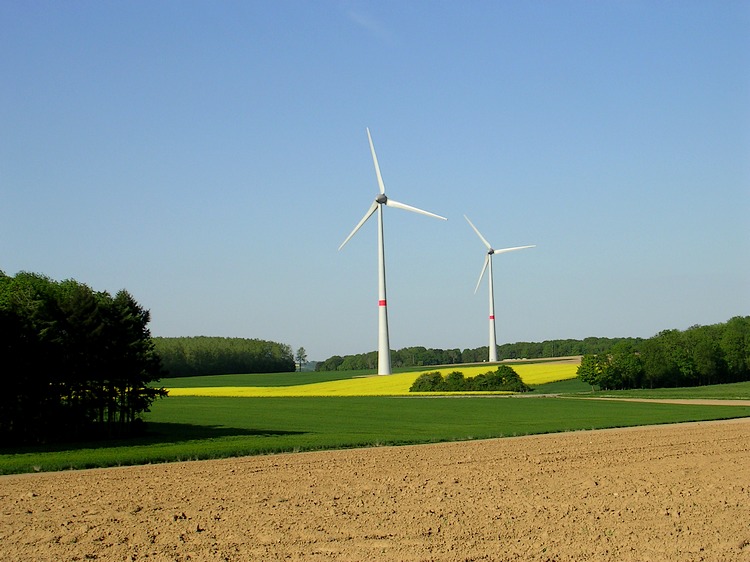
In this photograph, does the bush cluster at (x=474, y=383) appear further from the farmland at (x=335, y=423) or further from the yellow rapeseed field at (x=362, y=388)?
the farmland at (x=335, y=423)

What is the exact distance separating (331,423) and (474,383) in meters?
42.0

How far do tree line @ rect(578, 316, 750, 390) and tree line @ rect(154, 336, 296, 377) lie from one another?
8441 centimetres

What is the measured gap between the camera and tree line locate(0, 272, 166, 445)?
39.2m

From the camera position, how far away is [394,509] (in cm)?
2105

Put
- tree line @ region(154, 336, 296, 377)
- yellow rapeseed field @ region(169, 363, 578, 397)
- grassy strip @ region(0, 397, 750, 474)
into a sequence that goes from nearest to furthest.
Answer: grassy strip @ region(0, 397, 750, 474)
yellow rapeseed field @ region(169, 363, 578, 397)
tree line @ region(154, 336, 296, 377)

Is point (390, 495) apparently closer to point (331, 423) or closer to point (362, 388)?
point (331, 423)

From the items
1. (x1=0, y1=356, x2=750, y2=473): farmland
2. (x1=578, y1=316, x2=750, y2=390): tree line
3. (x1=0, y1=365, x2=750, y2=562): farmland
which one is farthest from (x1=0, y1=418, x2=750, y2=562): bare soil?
(x1=578, y1=316, x2=750, y2=390): tree line

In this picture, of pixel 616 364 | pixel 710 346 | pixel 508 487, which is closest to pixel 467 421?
pixel 508 487

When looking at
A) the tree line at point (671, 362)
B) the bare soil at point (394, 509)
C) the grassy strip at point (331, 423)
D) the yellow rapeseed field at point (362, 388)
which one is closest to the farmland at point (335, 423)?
the grassy strip at point (331, 423)

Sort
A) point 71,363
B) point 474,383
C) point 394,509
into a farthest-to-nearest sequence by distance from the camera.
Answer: point 474,383 → point 71,363 → point 394,509

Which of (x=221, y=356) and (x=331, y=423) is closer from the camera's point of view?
(x=331, y=423)

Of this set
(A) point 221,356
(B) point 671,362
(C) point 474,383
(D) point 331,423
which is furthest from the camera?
(A) point 221,356

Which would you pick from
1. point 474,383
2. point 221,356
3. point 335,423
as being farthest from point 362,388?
point 221,356

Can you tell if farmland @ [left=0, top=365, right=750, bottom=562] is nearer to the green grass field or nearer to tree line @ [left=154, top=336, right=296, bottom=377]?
the green grass field
